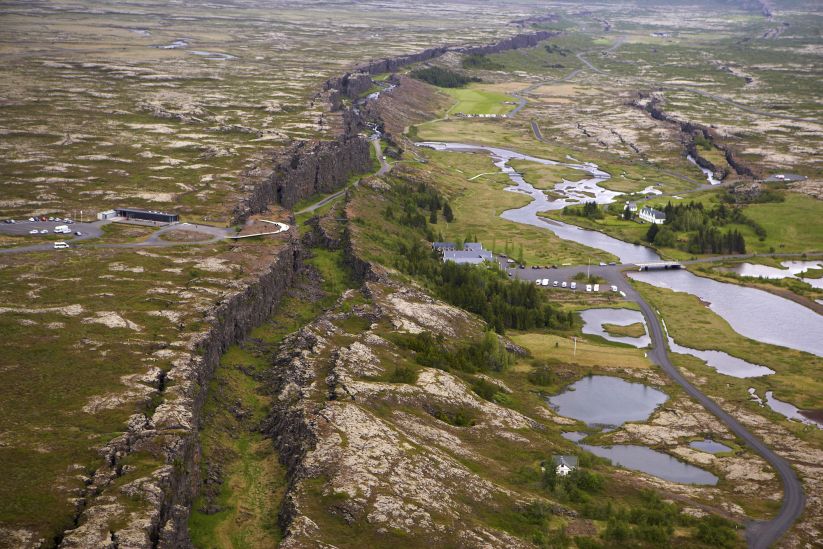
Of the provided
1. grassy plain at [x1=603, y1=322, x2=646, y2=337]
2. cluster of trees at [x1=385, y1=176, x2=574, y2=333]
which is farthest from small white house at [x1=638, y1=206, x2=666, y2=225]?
grassy plain at [x1=603, y1=322, x2=646, y2=337]

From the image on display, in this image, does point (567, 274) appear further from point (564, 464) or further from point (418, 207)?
point (564, 464)

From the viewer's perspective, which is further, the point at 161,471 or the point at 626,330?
the point at 626,330

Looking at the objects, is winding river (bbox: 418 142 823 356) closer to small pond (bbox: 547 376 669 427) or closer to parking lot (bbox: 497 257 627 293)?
parking lot (bbox: 497 257 627 293)

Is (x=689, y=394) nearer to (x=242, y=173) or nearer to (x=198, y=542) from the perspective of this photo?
(x=198, y=542)

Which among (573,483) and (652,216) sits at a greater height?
(573,483)

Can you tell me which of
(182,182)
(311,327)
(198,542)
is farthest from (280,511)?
(182,182)

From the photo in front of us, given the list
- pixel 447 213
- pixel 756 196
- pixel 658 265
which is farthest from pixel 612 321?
pixel 756 196

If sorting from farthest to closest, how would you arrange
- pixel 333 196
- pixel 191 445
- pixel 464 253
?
pixel 333 196, pixel 464 253, pixel 191 445
